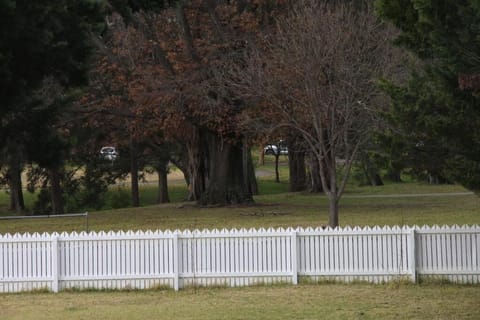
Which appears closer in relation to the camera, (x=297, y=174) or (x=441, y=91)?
(x=441, y=91)

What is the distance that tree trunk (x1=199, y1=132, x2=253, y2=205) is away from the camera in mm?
34406

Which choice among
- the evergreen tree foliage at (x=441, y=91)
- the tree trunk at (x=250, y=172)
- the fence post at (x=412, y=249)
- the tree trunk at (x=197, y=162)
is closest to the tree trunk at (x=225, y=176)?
the tree trunk at (x=197, y=162)

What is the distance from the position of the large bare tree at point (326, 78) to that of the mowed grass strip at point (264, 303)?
24.1 ft

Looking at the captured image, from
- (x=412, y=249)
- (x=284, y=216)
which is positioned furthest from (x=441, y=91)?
(x=284, y=216)

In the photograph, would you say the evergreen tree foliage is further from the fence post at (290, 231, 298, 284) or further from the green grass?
the green grass

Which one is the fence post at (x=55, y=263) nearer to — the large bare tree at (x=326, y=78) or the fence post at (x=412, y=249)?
the fence post at (x=412, y=249)

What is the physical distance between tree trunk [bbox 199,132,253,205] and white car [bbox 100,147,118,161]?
16.8 metres

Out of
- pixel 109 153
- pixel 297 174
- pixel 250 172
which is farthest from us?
pixel 297 174

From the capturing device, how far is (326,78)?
23516 millimetres

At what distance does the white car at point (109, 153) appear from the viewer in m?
51.1

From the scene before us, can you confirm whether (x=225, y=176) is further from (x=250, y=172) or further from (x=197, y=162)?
(x=250, y=172)

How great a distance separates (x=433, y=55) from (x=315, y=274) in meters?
4.40

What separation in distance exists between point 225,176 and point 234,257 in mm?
19274

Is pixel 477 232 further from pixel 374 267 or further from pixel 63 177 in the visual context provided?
pixel 63 177
